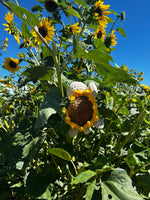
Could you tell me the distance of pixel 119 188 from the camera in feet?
1.66

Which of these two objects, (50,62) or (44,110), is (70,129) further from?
(50,62)

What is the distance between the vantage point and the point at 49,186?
25.6 inches

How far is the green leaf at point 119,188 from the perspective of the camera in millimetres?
481

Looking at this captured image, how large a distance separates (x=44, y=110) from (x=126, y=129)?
19.5 inches

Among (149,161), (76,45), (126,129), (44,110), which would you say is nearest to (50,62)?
(76,45)

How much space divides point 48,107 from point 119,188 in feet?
1.13

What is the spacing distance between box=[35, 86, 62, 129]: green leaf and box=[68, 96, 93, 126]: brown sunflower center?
7cm

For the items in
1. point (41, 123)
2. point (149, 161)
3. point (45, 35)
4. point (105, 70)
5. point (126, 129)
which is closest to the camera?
point (41, 123)

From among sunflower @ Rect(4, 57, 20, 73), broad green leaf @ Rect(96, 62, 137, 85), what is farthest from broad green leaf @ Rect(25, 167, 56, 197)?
sunflower @ Rect(4, 57, 20, 73)

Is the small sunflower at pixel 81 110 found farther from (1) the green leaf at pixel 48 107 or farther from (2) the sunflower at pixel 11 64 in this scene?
(2) the sunflower at pixel 11 64

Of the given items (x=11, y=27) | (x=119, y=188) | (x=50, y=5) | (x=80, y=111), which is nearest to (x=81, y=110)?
(x=80, y=111)

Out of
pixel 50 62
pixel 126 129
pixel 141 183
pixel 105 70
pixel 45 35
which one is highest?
pixel 45 35

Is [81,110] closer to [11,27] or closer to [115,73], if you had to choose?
[115,73]

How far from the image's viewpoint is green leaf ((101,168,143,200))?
481 millimetres
